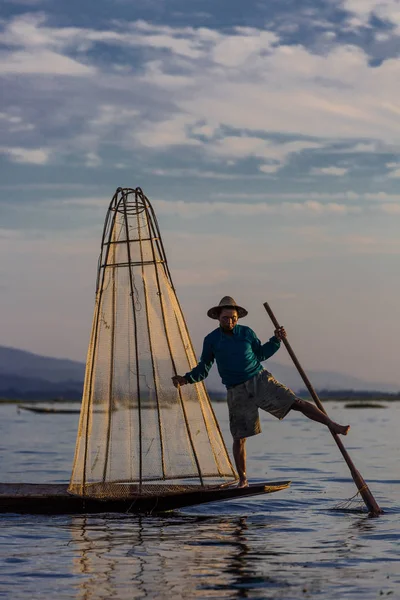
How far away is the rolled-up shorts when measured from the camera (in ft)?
35.0

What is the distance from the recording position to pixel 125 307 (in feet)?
38.9

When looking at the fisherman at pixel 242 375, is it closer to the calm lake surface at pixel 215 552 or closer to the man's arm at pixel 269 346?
the man's arm at pixel 269 346

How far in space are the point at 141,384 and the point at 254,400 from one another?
1.69 metres

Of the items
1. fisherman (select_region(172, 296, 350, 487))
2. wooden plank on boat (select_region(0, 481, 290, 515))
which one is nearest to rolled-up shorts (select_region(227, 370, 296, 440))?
fisherman (select_region(172, 296, 350, 487))

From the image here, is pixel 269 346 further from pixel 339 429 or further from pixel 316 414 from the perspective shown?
pixel 339 429

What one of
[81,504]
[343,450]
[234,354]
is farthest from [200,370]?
[81,504]

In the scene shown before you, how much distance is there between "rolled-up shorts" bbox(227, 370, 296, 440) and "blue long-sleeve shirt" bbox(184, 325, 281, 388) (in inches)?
3.6

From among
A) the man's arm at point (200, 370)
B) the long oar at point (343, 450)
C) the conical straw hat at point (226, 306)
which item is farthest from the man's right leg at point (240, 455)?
the conical straw hat at point (226, 306)

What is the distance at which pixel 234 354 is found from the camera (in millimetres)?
10602

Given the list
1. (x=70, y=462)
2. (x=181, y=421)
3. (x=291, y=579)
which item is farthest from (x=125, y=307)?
(x=70, y=462)

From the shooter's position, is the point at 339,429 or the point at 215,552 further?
the point at 339,429

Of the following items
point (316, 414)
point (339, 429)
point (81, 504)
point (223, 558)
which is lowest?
point (223, 558)

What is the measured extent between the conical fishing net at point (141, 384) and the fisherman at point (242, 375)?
109cm

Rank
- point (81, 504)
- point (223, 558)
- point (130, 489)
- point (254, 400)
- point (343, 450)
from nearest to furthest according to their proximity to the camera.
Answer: point (223, 558)
point (254, 400)
point (343, 450)
point (81, 504)
point (130, 489)
